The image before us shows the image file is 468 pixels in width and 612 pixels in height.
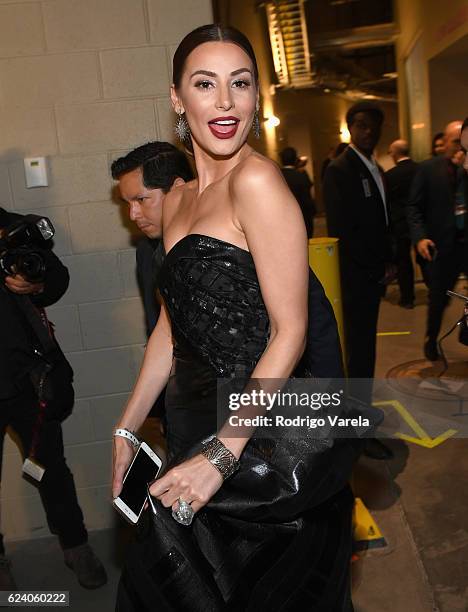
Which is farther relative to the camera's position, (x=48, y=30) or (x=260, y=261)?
(x=48, y=30)

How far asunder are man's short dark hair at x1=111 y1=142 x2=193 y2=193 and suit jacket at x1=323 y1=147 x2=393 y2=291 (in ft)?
4.43

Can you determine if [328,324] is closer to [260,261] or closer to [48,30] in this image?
[260,261]

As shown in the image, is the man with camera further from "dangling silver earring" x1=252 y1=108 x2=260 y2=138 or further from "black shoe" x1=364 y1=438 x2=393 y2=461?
"black shoe" x1=364 y1=438 x2=393 y2=461

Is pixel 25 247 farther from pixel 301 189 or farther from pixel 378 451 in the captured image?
pixel 301 189

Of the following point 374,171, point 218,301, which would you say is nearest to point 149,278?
point 218,301

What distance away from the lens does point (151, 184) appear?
2.16 meters

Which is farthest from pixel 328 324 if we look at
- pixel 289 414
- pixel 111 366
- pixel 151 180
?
pixel 111 366

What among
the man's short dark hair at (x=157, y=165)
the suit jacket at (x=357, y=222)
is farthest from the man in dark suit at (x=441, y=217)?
the man's short dark hair at (x=157, y=165)

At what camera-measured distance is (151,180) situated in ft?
7.09

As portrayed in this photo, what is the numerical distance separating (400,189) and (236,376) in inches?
224

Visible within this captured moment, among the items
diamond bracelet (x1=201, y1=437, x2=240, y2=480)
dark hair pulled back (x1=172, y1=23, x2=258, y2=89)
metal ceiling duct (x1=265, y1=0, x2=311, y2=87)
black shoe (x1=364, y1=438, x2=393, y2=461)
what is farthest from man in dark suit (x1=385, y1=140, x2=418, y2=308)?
diamond bracelet (x1=201, y1=437, x2=240, y2=480)

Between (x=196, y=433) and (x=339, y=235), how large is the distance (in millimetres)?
2183

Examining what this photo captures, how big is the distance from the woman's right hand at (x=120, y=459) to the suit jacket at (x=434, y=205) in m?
3.42

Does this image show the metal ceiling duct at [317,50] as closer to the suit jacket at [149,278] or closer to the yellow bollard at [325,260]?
the yellow bollard at [325,260]
